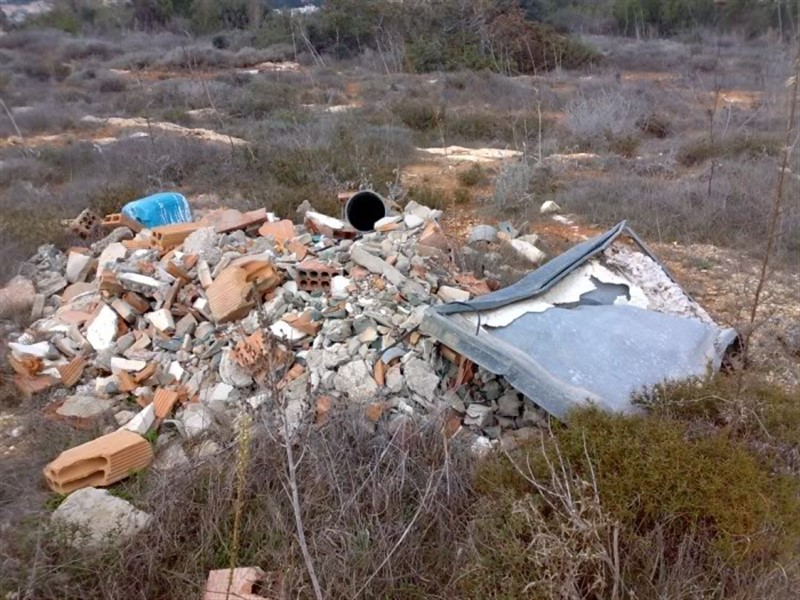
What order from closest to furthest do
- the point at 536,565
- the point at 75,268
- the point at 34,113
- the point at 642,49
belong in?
the point at 536,565 < the point at 75,268 < the point at 34,113 < the point at 642,49

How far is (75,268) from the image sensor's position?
5.44 meters

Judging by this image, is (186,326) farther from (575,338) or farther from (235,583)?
(575,338)

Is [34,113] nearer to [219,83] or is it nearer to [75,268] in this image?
[219,83]

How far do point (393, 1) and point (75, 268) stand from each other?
18502 mm

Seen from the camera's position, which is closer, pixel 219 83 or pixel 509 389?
pixel 509 389

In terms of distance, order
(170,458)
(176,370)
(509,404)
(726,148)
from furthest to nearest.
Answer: (726,148)
(176,370)
(509,404)
(170,458)

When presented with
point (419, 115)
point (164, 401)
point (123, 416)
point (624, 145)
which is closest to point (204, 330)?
point (164, 401)

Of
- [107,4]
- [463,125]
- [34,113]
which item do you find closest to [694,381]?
[463,125]

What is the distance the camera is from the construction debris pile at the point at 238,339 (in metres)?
3.53

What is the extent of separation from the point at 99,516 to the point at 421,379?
1.70 meters

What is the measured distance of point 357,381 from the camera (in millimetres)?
3699

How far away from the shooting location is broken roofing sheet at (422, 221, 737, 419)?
10.7 feet

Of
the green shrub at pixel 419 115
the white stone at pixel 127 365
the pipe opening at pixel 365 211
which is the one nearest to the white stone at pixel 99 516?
the white stone at pixel 127 365

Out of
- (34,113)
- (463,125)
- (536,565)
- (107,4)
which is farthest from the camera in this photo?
(107,4)
